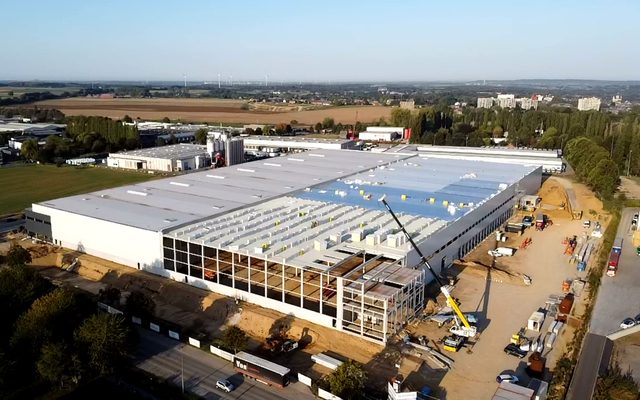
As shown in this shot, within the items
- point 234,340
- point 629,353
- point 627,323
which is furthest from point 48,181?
→ point 629,353

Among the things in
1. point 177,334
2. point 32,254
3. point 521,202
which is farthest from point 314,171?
point 177,334

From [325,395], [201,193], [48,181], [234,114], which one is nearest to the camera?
[325,395]

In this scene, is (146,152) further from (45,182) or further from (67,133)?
(67,133)

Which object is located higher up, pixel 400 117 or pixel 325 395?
pixel 400 117

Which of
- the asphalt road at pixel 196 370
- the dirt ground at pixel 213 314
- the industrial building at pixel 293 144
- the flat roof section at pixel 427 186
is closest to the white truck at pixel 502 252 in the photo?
the flat roof section at pixel 427 186

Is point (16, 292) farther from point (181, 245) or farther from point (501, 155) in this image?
point (501, 155)

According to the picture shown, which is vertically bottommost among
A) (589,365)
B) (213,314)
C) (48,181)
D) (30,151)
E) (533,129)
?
(48,181)

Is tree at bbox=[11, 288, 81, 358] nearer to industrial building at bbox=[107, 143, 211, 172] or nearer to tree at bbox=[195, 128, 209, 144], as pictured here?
industrial building at bbox=[107, 143, 211, 172]
